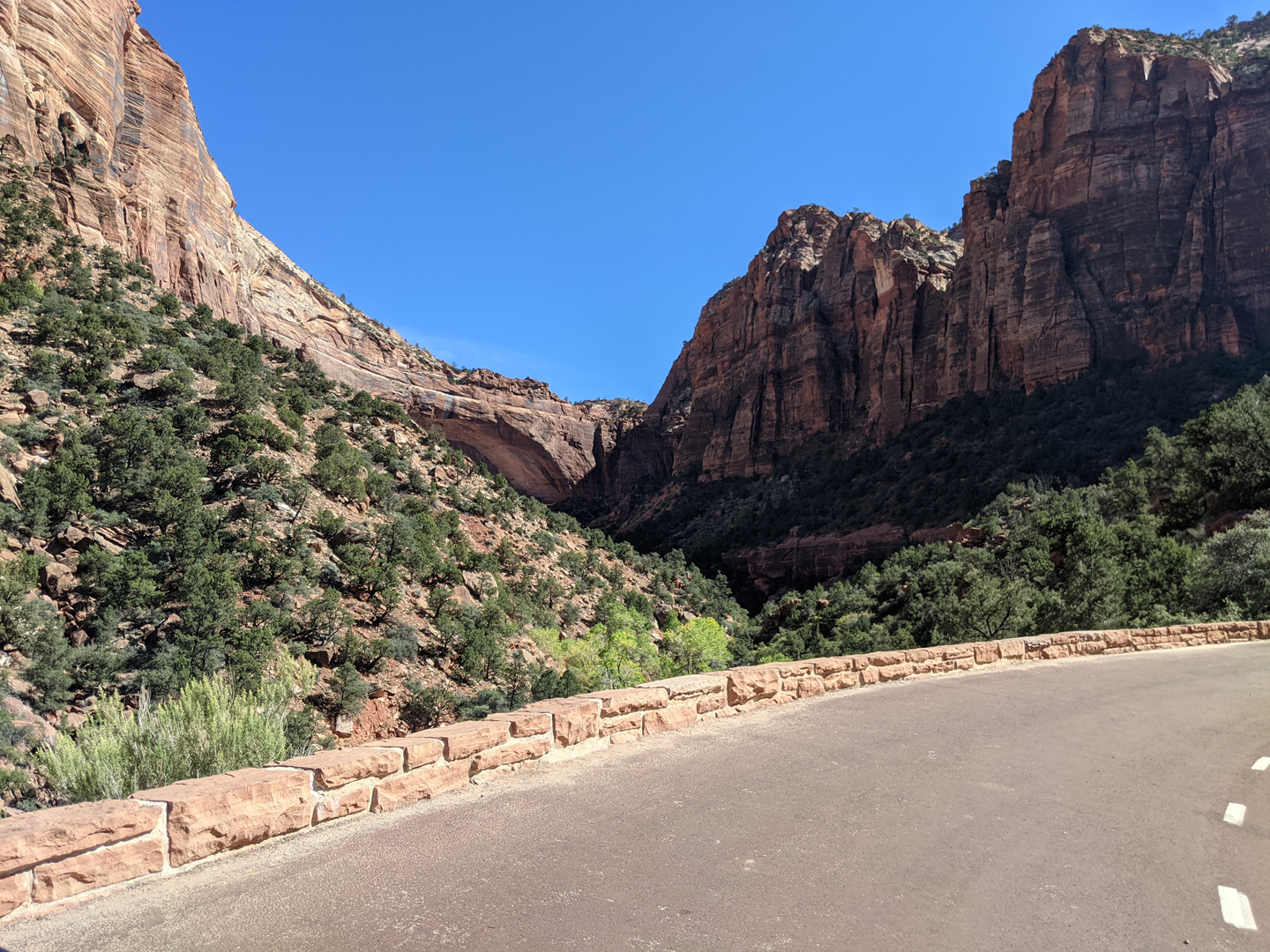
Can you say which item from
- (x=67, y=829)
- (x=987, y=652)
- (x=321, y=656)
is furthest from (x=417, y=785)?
(x=321, y=656)

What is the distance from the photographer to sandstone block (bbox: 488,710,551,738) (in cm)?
575

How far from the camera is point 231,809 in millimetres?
4035

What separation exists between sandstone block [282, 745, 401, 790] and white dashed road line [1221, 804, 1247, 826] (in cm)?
602

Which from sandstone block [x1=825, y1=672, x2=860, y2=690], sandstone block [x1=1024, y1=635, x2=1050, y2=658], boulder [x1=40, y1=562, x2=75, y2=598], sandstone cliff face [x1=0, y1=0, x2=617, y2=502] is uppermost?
sandstone cliff face [x1=0, y1=0, x2=617, y2=502]

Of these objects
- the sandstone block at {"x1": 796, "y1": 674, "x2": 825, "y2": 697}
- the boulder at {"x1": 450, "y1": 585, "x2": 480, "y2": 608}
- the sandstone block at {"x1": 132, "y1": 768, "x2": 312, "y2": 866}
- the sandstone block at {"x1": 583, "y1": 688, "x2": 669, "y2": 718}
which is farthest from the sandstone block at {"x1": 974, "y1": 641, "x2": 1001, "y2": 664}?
the boulder at {"x1": 450, "y1": 585, "x2": 480, "y2": 608}

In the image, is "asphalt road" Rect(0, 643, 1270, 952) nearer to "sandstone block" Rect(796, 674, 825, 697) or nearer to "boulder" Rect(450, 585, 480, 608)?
"sandstone block" Rect(796, 674, 825, 697)

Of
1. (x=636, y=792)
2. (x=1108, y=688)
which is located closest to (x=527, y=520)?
(x=1108, y=688)

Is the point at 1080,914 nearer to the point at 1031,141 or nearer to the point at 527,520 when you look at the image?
the point at 527,520

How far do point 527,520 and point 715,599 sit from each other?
17.0m

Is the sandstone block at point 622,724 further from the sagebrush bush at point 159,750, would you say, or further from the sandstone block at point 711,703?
the sagebrush bush at point 159,750

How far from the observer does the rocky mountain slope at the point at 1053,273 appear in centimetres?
5741

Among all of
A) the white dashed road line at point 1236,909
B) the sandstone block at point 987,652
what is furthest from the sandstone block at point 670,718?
the sandstone block at point 987,652

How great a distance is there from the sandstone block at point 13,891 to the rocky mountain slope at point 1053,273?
5750 centimetres

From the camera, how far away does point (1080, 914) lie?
355 centimetres
